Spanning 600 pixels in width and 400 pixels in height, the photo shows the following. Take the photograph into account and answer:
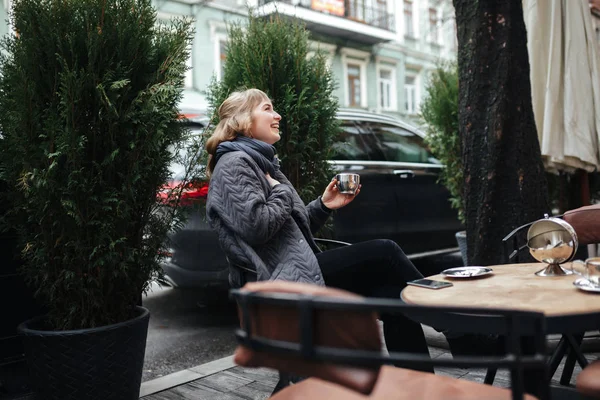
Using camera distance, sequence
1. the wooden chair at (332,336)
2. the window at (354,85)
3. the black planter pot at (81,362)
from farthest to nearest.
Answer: the window at (354,85), the black planter pot at (81,362), the wooden chair at (332,336)

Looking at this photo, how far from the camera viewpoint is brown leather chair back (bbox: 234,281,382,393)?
1.05 meters

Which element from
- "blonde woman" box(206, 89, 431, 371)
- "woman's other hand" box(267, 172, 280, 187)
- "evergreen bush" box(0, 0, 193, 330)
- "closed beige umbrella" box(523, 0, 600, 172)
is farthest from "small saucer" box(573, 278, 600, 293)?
"closed beige umbrella" box(523, 0, 600, 172)

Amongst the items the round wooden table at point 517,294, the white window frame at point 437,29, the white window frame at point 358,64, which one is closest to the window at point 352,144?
the round wooden table at point 517,294

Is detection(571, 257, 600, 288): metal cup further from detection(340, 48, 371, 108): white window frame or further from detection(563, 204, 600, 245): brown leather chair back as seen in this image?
detection(340, 48, 371, 108): white window frame

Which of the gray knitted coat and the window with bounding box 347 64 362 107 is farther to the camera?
the window with bounding box 347 64 362 107

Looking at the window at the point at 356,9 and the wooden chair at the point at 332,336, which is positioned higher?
the window at the point at 356,9

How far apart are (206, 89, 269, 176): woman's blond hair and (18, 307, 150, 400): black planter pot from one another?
3.05ft

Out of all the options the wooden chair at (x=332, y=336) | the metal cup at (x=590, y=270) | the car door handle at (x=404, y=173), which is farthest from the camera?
the car door handle at (x=404, y=173)

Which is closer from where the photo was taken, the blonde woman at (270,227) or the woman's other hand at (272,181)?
the blonde woman at (270,227)

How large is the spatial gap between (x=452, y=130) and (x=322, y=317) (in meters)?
5.08

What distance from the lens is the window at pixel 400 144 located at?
5.96 meters

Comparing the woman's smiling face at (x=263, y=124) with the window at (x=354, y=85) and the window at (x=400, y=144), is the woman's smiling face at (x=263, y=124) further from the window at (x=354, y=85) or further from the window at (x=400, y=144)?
the window at (x=354, y=85)

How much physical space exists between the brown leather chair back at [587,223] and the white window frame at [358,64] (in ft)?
65.5

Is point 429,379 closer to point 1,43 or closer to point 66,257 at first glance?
point 66,257
